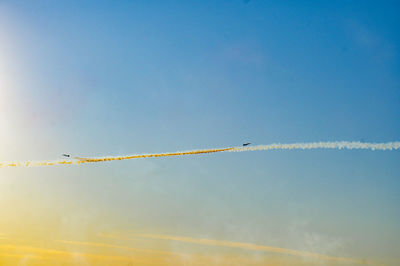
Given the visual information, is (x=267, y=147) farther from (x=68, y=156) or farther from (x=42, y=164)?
(x=42, y=164)

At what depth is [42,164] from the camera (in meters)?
79.7

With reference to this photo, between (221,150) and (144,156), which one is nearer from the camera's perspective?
(221,150)

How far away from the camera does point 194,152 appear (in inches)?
2980

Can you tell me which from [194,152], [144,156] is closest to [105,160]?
[144,156]

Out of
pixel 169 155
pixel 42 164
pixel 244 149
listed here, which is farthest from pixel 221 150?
pixel 42 164

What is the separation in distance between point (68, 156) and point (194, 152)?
764 inches

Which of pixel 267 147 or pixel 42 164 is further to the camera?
pixel 42 164

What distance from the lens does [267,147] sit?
73375mm

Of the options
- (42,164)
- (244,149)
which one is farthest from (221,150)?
(42,164)

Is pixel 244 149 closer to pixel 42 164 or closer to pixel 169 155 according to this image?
pixel 169 155

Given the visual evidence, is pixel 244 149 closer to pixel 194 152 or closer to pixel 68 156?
pixel 194 152

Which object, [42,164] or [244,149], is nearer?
[244,149]

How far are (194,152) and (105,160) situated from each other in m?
15.1

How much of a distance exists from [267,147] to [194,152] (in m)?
11.3
